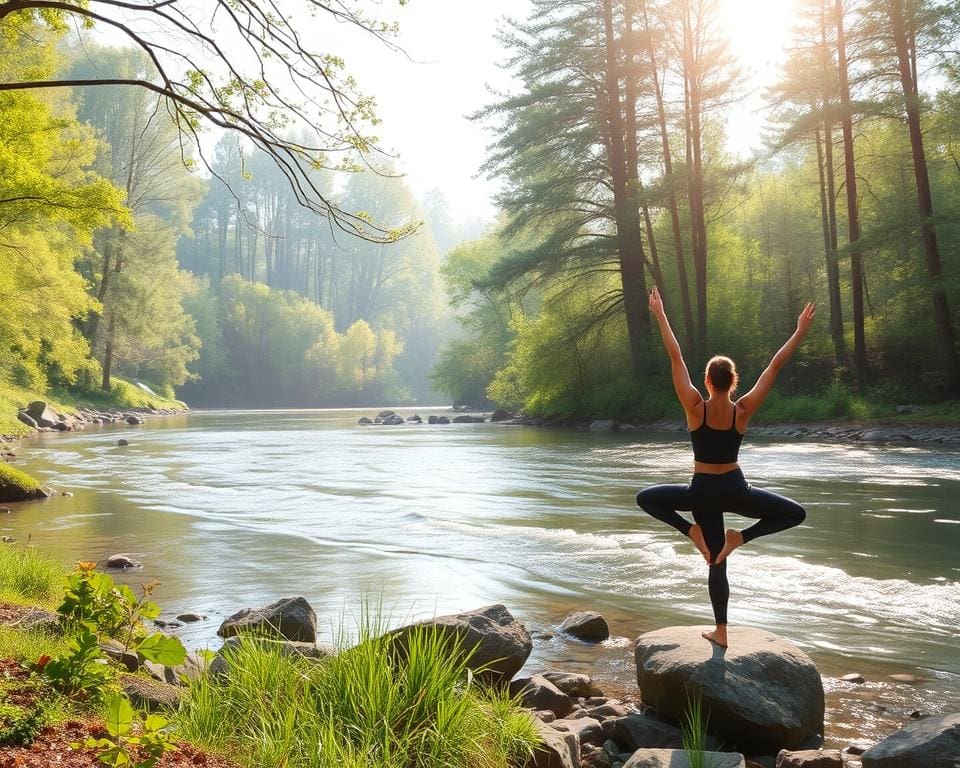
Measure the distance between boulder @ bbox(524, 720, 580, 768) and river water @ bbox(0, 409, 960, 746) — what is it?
1723 millimetres

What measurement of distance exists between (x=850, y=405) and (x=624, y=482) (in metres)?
13.3

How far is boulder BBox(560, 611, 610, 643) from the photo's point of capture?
283 inches

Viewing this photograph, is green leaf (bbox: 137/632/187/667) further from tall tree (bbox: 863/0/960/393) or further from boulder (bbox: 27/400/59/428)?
boulder (bbox: 27/400/59/428)

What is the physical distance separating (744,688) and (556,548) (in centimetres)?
626

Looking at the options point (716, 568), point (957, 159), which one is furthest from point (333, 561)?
point (957, 159)

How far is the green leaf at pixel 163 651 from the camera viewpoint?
3.74m

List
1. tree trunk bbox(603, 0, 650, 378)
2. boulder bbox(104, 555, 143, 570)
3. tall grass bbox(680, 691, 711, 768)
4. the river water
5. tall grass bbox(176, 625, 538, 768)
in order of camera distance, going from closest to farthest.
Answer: tall grass bbox(176, 625, 538, 768)
tall grass bbox(680, 691, 711, 768)
the river water
boulder bbox(104, 555, 143, 570)
tree trunk bbox(603, 0, 650, 378)

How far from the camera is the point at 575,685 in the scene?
5824mm

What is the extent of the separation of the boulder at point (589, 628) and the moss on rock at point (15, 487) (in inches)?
436

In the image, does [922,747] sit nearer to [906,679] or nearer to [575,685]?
[906,679]

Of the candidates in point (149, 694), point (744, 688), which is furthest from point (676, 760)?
point (149, 694)

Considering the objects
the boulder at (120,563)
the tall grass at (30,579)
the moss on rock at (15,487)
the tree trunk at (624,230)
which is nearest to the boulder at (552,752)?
the tall grass at (30,579)

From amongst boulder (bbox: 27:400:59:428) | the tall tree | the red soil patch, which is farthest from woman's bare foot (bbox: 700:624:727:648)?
boulder (bbox: 27:400:59:428)

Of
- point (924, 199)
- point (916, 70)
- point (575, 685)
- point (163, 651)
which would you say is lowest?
point (575, 685)
